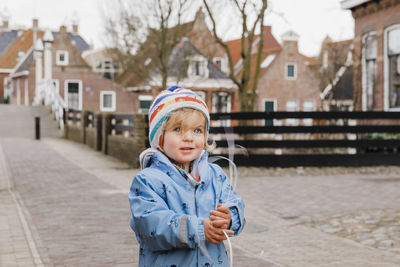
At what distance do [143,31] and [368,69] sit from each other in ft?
27.7

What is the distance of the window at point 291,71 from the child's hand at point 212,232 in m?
39.5

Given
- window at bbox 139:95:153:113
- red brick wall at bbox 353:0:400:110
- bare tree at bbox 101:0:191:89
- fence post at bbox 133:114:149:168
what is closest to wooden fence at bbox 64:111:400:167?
fence post at bbox 133:114:149:168

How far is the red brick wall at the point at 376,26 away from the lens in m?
18.6

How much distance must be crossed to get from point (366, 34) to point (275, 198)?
12674 mm

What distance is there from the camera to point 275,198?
8.82 m

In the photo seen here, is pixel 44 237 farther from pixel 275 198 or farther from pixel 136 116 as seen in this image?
pixel 136 116

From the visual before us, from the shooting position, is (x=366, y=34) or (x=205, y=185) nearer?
(x=205, y=185)

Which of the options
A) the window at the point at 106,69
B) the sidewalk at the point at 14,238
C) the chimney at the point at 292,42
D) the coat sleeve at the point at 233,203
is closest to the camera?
the coat sleeve at the point at 233,203

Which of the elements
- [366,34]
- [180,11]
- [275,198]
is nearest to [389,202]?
[275,198]

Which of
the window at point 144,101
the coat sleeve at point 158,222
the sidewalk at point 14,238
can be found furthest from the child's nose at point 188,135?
the window at point 144,101

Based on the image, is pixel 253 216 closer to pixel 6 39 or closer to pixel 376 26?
pixel 376 26

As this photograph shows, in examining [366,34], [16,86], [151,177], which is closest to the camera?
[151,177]

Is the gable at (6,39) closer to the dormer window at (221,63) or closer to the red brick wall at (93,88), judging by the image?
the red brick wall at (93,88)

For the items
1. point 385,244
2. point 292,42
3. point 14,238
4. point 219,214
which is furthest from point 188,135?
point 292,42
